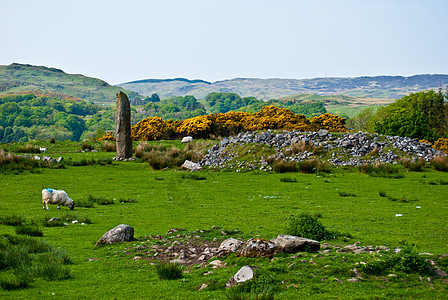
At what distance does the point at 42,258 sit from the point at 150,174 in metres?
18.0

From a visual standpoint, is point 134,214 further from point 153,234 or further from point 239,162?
point 239,162

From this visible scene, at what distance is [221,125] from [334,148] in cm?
2390

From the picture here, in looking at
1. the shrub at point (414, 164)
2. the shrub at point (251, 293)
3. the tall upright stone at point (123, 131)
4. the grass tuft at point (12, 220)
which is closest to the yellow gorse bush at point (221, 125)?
the tall upright stone at point (123, 131)

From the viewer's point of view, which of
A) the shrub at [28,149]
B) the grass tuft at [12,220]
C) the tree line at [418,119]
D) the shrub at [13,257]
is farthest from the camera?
the tree line at [418,119]

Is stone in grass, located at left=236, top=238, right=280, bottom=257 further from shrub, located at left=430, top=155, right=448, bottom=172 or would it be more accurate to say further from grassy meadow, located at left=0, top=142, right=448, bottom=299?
shrub, located at left=430, top=155, right=448, bottom=172

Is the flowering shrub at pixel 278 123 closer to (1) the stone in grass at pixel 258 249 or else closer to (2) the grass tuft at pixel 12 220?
(2) the grass tuft at pixel 12 220

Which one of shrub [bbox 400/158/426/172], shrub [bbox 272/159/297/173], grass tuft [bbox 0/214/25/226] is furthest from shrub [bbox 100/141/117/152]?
shrub [bbox 400/158/426/172]

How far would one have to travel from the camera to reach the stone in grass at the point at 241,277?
5.91 meters

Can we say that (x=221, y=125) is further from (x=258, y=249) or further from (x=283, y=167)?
(x=258, y=249)

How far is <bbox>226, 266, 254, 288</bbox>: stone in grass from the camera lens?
591cm

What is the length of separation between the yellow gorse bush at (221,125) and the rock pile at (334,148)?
55.8ft

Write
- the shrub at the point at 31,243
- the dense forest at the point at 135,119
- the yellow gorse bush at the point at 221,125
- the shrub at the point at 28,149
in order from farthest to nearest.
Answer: the dense forest at the point at 135,119 < the yellow gorse bush at the point at 221,125 < the shrub at the point at 28,149 < the shrub at the point at 31,243

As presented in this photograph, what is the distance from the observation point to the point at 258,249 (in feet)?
23.9

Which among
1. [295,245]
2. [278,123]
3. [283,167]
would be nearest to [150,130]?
[278,123]
